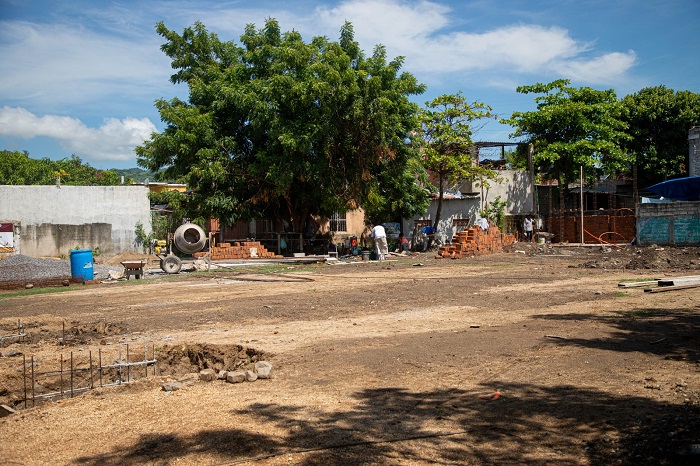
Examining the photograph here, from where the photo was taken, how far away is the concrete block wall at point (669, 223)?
25.9 m

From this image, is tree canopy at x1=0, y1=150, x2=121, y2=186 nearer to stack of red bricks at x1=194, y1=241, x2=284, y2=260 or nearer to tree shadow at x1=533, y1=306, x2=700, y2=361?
stack of red bricks at x1=194, y1=241, x2=284, y2=260

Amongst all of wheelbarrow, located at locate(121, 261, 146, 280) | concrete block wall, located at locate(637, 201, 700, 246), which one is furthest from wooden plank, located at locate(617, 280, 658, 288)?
wheelbarrow, located at locate(121, 261, 146, 280)

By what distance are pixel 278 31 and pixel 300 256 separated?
37.0 ft

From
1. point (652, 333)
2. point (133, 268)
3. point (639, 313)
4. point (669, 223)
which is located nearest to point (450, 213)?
point (669, 223)

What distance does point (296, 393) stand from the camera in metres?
5.97

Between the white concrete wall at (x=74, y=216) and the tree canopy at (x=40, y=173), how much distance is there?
26707mm

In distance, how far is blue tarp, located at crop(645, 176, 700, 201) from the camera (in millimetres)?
16047

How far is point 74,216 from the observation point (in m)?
29.3

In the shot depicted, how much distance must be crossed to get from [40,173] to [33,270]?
44380 mm

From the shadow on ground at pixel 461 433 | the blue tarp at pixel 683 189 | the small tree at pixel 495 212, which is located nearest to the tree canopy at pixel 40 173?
the small tree at pixel 495 212

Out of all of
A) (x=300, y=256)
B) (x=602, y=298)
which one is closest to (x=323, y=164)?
(x=300, y=256)

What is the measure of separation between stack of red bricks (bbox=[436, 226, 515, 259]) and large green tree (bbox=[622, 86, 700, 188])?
1579cm

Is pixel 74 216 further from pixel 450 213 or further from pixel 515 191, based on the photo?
pixel 515 191

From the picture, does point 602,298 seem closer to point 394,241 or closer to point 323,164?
point 323,164
